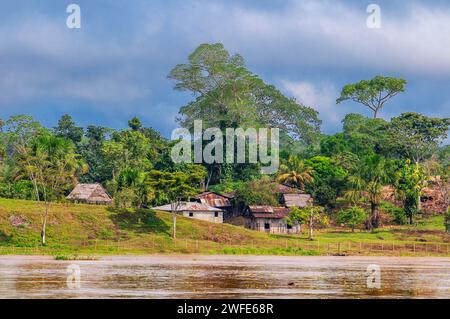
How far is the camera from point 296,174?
10612 centimetres

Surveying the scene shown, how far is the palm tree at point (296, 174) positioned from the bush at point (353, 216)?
1462 centimetres

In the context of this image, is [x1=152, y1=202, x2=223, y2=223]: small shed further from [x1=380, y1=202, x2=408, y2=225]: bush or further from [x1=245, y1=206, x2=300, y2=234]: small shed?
[x1=380, y1=202, x2=408, y2=225]: bush

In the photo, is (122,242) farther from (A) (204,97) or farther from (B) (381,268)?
(A) (204,97)

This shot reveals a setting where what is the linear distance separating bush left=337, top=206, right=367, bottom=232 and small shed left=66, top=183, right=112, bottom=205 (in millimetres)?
29099

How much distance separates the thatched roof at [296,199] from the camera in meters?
97.1

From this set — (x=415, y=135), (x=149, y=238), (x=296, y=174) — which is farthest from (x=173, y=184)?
(x=415, y=135)

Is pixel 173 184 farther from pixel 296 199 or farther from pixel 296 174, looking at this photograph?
pixel 296 174

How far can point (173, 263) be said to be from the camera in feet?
203

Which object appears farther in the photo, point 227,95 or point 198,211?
point 227,95

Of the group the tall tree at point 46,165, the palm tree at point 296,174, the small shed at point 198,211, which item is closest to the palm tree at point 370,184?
the palm tree at point 296,174

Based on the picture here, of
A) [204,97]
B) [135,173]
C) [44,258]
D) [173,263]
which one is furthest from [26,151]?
A: [204,97]

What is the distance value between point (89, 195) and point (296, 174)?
27.7m

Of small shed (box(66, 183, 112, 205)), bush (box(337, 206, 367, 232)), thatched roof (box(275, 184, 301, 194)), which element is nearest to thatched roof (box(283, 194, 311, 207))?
thatched roof (box(275, 184, 301, 194))

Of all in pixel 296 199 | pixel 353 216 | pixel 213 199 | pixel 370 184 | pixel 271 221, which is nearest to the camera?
pixel 353 216
